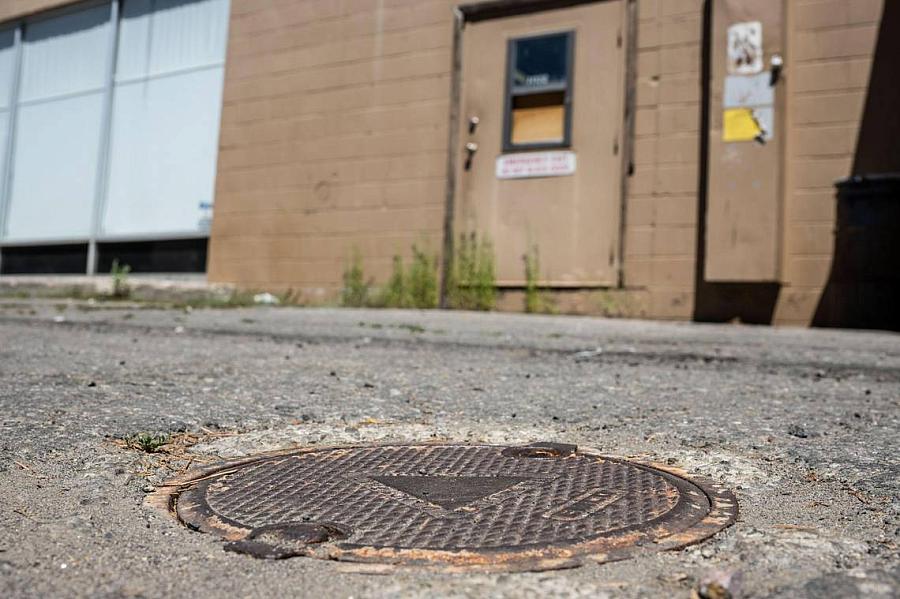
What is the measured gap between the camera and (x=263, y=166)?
340 inches

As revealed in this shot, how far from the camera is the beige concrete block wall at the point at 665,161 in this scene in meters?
6.45

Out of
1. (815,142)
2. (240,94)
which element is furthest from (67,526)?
(240,94)

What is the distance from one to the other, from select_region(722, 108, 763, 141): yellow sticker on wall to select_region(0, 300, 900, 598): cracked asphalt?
1.55m

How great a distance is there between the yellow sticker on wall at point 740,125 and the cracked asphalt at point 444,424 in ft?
5.08

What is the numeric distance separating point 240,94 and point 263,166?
0.94 m

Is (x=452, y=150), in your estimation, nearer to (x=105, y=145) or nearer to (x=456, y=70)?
(x=456, y=70)

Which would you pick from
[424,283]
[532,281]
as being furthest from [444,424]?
[424,283]

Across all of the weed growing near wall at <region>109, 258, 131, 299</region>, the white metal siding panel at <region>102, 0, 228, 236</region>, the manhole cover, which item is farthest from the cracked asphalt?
the white metal siding panel at <region>102, 0, 228, 236</region>

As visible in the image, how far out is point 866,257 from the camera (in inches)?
228

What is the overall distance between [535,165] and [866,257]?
2.73 meters

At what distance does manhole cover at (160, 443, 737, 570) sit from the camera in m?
1.40

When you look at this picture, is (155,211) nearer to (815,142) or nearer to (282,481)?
(815,142)

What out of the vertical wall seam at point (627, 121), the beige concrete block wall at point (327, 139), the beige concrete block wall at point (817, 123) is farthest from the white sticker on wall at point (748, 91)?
the beige concrete block wall at point (327, 139)

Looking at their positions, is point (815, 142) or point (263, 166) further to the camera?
point (263, 166)
